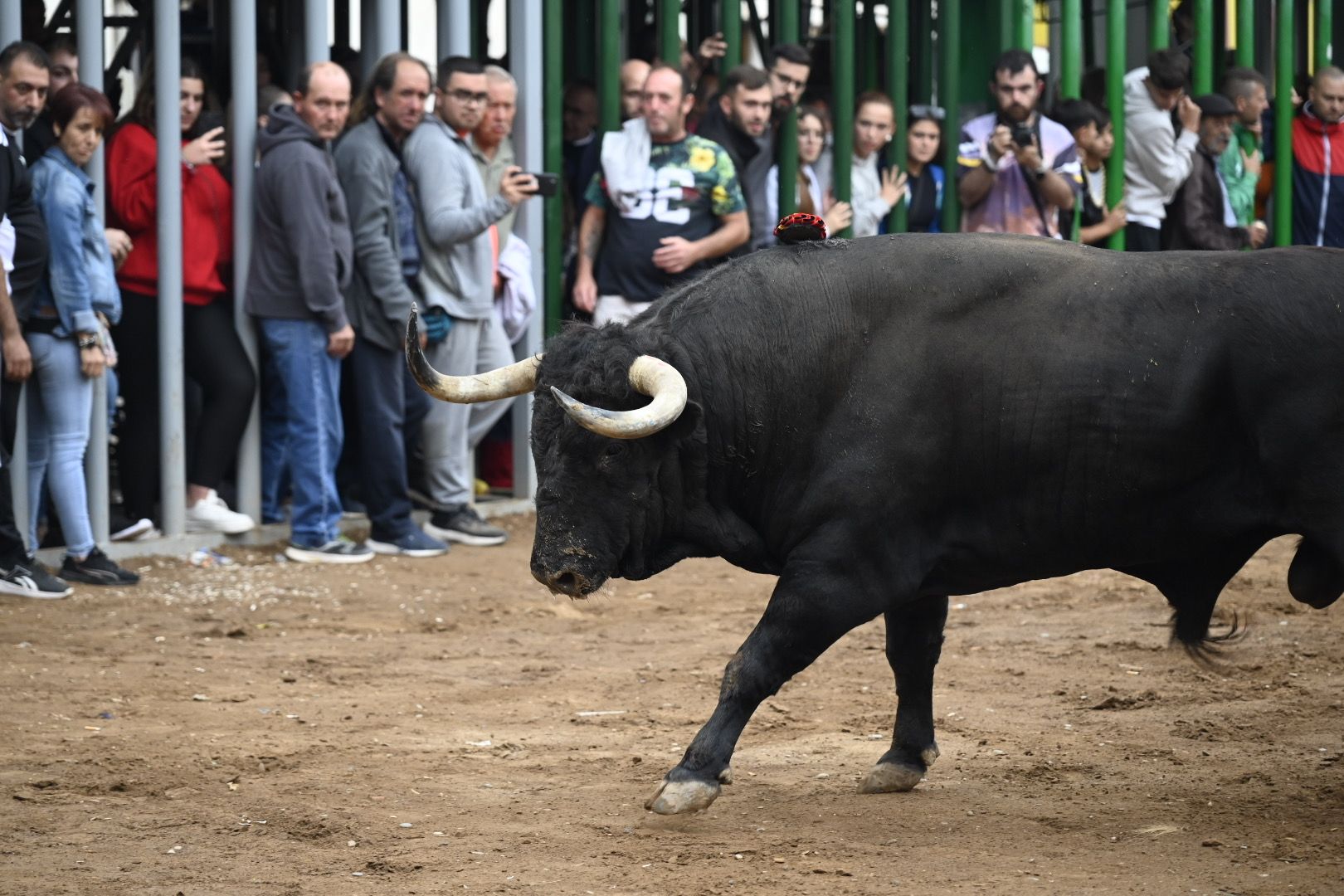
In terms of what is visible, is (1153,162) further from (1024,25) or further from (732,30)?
(732,30)

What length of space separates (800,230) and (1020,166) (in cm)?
588

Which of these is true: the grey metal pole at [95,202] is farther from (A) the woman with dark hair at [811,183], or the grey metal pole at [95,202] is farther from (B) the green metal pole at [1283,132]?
(B) the green metal pole at [1283,132]

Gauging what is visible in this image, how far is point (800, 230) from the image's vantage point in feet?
17.5

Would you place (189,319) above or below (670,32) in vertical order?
below

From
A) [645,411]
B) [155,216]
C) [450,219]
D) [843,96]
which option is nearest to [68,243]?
[155,216]

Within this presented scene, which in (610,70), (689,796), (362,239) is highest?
(610,70)

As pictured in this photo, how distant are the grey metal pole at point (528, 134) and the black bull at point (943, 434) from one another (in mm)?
5285

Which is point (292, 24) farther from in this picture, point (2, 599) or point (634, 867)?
point (634, 867)

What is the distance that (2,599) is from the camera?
782 centimetres

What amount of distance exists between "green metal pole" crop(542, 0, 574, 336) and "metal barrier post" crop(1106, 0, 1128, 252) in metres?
3.44

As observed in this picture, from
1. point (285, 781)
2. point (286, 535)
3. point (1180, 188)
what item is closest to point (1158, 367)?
point (285, 781)

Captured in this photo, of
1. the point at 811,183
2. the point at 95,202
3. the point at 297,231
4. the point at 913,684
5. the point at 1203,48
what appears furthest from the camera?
the point at 1203,48

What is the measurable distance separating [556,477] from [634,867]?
1038 mm

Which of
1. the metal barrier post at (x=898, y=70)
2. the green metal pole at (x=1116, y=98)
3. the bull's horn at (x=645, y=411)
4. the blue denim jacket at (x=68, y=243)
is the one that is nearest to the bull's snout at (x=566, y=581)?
the bull's horn at (x=645, y=411)
